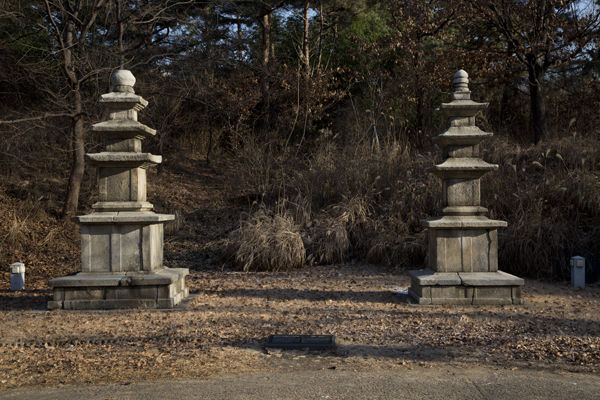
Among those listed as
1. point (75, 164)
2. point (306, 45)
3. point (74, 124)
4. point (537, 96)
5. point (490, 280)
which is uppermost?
point (306, 45)

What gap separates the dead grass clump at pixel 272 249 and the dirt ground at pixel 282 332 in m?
1.75

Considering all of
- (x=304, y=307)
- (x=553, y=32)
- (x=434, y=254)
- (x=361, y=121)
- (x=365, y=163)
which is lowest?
(x=304, y=307)

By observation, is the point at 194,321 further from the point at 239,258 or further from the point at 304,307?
the point at 239,258

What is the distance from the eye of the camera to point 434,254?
6793mm

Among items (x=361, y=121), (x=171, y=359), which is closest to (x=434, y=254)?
(x=171, y=359)

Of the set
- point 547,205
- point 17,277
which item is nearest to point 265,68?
point 547,205

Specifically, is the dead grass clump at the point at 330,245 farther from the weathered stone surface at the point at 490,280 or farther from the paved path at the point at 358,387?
the paved path at the point at 358,387

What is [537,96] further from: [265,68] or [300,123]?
[265,68]

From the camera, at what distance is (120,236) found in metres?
6.44

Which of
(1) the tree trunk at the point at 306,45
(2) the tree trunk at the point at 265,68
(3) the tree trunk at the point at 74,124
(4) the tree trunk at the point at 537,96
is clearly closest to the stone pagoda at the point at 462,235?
(4) the tree trunk at the point at 537,96

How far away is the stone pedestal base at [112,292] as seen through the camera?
623 centimetres

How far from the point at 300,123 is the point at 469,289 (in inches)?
404

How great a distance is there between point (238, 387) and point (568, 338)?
3355mm

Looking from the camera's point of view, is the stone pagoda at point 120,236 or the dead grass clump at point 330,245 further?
the dead grass clump at point 330,245
